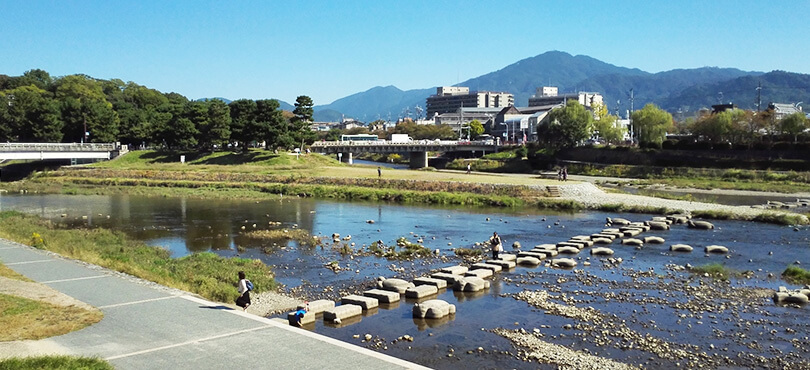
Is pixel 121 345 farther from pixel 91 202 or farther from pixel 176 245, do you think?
pixel 91 202

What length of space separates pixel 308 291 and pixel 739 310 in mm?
15052

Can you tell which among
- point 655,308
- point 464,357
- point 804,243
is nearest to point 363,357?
point 464,357

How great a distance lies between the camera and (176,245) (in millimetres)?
34594

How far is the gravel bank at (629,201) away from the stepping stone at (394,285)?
1302 inches

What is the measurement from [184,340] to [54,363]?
3002 mm

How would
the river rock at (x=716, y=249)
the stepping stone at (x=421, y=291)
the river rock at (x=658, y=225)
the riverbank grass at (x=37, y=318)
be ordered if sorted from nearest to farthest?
the riverbank grass at (x=37, y=318) → the stepping stone at (x=421, y=291) → the river rock at (x=716, y=249) → the river rock at (x=658, y=225)

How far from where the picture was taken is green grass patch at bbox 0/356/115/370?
1260cm

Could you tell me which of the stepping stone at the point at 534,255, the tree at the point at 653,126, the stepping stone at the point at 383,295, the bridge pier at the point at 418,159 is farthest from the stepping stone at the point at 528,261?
the bridge pier at the point at 418,159

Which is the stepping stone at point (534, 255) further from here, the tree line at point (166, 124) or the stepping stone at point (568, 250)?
the tree line at point (166, 124)

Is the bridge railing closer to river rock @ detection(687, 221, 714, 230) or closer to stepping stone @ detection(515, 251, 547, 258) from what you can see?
stepping stone @ detection(515, 251, 547, 258)

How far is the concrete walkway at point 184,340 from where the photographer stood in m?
13.9

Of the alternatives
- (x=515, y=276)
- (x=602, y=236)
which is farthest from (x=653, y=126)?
(x=515, y=276)

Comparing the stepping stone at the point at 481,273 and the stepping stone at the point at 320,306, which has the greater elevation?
the stepping stone at the point at 320,306

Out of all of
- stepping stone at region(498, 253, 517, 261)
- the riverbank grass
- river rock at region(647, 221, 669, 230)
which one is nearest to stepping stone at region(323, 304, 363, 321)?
the riverbank grass
